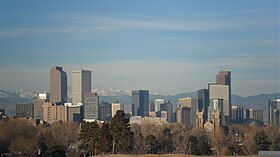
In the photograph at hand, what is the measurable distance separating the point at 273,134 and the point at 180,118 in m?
67.0

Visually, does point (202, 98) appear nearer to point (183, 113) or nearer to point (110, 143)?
point (183, 113)

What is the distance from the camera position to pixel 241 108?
9869cm

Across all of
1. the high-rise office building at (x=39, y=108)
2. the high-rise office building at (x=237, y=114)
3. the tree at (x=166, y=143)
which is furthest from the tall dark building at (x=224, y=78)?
the tree at (x=166, y=143)

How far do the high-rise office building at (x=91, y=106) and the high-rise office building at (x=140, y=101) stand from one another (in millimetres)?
9694

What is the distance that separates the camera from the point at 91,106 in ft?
436

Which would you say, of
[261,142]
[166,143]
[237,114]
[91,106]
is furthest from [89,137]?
[91,106]

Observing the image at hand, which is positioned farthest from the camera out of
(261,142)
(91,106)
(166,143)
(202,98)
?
(91,106)

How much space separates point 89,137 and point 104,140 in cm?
167

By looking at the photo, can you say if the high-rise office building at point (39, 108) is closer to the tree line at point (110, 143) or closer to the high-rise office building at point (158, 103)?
the high-rise office building at point (158, 103)

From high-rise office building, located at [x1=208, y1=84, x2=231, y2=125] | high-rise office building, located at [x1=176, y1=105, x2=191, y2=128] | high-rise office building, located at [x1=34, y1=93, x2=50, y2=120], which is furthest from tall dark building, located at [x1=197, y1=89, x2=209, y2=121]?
high-rise office building, located at [x1=34, y1=93, x2=50, y2=120]

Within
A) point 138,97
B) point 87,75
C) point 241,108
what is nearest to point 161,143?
point 241,108

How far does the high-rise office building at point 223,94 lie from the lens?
102 meters

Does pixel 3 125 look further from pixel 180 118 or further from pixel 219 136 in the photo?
pixel 180 118

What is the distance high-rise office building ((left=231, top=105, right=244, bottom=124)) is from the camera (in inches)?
3631
